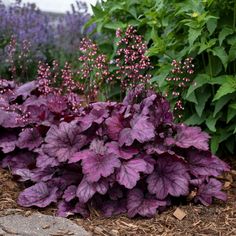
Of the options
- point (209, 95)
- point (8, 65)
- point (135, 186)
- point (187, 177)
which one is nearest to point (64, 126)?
point (135, 186)

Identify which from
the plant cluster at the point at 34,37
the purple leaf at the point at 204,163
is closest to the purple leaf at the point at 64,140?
the purple leaf at the point at 204,163

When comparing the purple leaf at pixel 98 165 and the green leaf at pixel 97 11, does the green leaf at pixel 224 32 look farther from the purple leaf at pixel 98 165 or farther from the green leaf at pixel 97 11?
the green leaf at pixel 97 11

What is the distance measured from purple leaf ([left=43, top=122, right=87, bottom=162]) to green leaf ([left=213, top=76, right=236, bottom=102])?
39.0 inches

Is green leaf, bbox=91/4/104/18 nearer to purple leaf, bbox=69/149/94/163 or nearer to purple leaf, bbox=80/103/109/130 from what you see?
purple leaf, bbox=80/103/109/130

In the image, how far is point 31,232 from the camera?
3170 mm

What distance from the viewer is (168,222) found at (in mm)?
3348

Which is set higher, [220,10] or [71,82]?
[220,10]

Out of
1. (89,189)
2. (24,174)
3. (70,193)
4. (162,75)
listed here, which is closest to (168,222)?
(89,189)

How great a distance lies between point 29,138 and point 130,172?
0.96 metres

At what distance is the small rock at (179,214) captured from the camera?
134 inches

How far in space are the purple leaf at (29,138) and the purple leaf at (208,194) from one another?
3.93 feet

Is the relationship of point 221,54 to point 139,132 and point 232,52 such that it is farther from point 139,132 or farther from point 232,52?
point 139,132

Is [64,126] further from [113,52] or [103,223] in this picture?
[113,52]

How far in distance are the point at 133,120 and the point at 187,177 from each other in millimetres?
509
